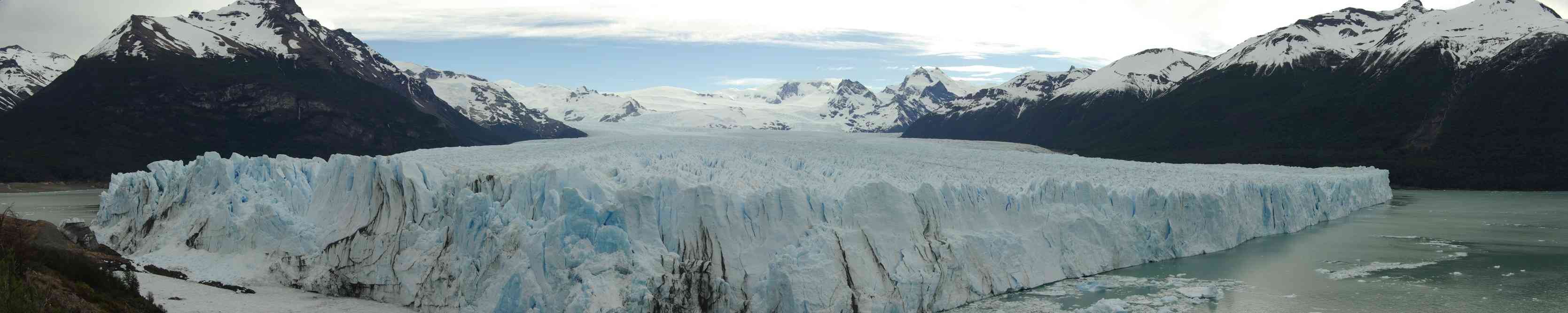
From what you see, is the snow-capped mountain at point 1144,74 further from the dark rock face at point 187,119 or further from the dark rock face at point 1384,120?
the dark rock face at point 187,119

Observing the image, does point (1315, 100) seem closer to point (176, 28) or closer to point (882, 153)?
point (882, 153)

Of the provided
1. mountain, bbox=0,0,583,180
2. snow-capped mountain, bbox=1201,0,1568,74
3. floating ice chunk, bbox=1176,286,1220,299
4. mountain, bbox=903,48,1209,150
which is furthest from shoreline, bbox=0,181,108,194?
snow-capped mountain, bbox=1201,0,1568,74

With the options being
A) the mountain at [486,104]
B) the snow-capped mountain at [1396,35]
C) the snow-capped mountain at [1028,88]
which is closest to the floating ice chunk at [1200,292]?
the snow-capped mountain at [1396,35]

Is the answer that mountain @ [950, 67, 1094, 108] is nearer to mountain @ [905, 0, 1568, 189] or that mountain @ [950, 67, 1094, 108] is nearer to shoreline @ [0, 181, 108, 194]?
mountain @ [905, 0, 1568, 189]

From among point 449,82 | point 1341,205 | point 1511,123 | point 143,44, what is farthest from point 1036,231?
point 449,82

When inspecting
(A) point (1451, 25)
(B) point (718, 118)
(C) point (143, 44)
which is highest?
(A) point (1451, 25)
